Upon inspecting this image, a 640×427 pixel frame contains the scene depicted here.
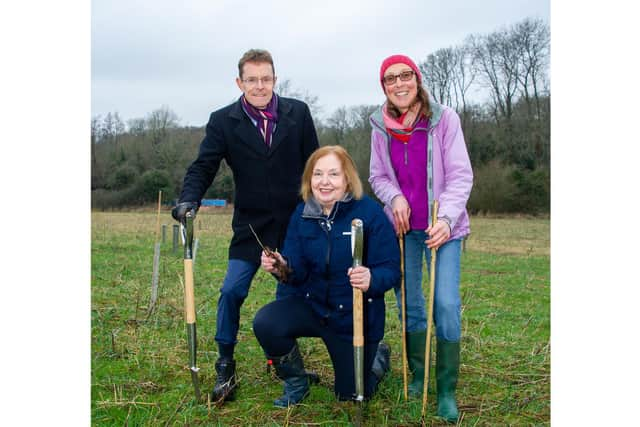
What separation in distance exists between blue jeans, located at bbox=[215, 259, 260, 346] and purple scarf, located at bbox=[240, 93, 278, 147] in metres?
0.83

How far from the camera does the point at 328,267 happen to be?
346cm

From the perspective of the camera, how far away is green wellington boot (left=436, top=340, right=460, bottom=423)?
337 centimetres

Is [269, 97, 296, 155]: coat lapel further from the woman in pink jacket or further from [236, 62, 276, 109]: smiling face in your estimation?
the woman in pink jacket

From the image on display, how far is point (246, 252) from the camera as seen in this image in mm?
3781

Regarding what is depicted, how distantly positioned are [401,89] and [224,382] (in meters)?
2.15

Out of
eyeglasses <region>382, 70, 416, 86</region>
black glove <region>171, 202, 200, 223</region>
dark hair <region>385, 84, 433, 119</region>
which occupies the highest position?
eyeglasses <region>382, 70, 416, 86</region>

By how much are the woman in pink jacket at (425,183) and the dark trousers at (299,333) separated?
49cm

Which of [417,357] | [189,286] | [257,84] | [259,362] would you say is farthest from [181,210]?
[417,357]

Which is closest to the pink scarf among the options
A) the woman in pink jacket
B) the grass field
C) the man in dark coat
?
the woman in pink jacket

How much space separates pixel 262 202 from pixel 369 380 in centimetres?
132

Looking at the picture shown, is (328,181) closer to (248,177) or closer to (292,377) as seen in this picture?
(248,177)

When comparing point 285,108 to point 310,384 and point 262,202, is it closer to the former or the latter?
point 262,202

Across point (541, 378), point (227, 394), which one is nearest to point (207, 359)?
point (227, 394)

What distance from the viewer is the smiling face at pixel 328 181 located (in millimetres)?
3424
